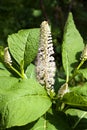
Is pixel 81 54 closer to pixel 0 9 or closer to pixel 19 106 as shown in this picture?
pixel 19 106

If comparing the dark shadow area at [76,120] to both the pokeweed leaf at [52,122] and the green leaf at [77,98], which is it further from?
the green leaf at [77,98]

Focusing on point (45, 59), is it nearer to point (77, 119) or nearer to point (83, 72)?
point (83, 72)

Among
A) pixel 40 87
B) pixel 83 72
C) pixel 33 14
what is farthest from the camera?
pixel 33 14

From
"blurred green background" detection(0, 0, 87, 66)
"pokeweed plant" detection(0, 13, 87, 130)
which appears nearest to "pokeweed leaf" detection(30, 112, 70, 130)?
"pokeweed plant" detection(0, 13, 87, 130)

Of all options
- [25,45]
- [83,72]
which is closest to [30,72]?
[25,45]

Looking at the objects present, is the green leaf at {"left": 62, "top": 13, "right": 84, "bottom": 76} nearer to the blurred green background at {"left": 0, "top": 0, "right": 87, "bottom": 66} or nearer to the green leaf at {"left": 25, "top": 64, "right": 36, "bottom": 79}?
the green leaf at {"left": 25, "top": 64, "right": 36, "bottom": 79}

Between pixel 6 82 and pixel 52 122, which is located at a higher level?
pixel 6 82

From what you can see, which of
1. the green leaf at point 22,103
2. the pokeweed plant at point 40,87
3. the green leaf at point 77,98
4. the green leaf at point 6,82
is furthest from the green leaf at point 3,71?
the green leaf at point 77,98
